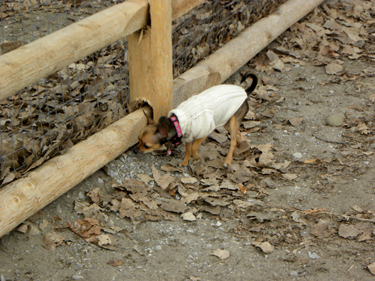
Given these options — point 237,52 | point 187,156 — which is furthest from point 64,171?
point 237,52

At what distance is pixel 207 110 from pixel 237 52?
1699mm

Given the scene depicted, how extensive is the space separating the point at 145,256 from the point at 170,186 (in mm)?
995

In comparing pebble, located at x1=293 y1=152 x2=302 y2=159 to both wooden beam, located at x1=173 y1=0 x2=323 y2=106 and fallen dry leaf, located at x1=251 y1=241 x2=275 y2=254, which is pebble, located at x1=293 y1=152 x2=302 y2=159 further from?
fallen dry leaf, located at x1=251 y1=241 x2=275 y2=254

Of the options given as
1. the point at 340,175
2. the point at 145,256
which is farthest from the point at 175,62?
the point at 145,256

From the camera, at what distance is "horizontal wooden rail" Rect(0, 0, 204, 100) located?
307 centimetres

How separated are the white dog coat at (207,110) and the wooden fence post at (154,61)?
Answer: 0.68 feet

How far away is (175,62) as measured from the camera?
220 inches

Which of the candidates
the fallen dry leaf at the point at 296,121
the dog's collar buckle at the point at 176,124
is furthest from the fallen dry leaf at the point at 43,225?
the fallen dry leaf at the point at 296,121

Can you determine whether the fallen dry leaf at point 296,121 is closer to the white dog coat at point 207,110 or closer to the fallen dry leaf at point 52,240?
the white dog coat at point 207,110

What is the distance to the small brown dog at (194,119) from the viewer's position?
4449mm

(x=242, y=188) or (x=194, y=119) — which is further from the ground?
(x=194, y=119)

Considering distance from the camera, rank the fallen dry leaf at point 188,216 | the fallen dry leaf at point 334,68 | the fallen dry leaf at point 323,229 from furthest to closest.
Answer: the fallen dry leaf at point 334,68
the fallen dry leaf at point 188,216
the fallen dry leaf at point 323,229

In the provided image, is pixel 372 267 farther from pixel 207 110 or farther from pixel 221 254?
pixel 207 110

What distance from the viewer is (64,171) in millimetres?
3814
